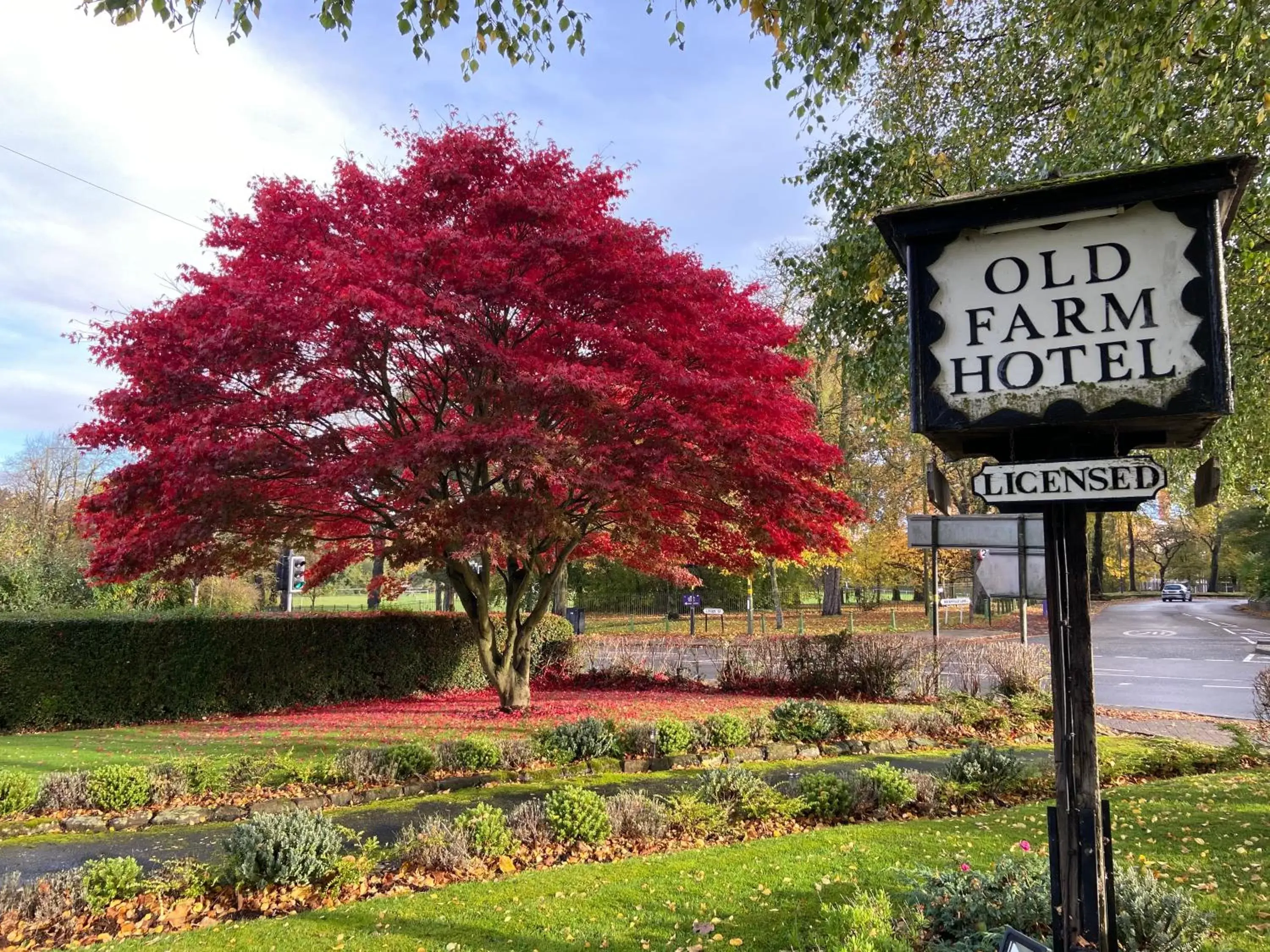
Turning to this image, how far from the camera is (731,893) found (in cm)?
456

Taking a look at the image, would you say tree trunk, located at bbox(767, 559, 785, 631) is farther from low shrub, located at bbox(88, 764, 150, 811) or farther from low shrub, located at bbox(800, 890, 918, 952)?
low shrub, located at bbox(800, 890, 918, 952)

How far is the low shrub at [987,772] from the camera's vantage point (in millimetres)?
7277

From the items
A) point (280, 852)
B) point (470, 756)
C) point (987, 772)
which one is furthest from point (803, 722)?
point (280, 852)

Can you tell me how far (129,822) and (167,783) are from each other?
48 cm

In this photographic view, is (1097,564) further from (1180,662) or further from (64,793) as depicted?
(64,793)

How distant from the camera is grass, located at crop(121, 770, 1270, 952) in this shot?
396 cm

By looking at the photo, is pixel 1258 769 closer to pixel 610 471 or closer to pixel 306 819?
pixel 610 471

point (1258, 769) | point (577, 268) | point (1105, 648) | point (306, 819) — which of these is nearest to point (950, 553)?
point (1105, 648)

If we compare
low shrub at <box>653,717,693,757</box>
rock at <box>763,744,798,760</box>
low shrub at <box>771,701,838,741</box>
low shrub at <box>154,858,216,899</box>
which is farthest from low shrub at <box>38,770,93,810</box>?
low shrub at <box>771,701,838,741</box>

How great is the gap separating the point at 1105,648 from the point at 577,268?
2094 cm

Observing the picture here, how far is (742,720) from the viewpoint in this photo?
979 cm

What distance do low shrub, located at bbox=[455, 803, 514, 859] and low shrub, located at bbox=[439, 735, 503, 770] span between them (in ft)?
8.35

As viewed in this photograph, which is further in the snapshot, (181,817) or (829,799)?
(181,817)

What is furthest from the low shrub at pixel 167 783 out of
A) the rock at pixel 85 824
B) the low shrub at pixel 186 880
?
the low shrub at pixel 186 880
